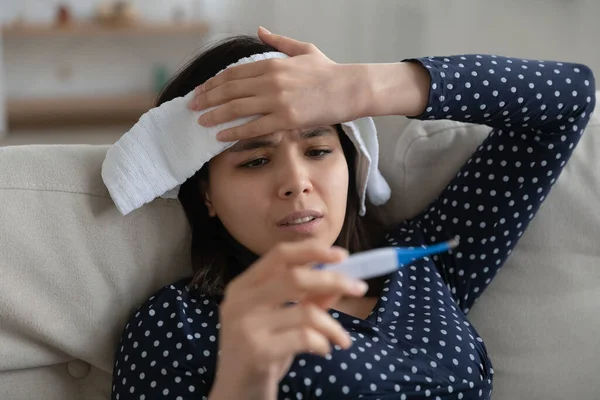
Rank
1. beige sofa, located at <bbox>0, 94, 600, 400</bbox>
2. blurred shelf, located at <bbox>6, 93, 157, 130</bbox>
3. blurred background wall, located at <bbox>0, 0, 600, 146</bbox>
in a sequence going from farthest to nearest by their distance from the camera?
1. blurred shelf, located at <bbox>6, 93, 157, 130</bbox>
2. blurred background wall, located at <bbox>0, 0, 600, 146</bbox>
3. beige sofa, located at <bbox>0, 94, 600, 400</bbox>

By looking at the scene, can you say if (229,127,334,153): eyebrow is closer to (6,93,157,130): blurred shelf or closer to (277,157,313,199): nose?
(277,157,313,199): nose

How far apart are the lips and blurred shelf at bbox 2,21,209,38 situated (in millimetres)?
2865

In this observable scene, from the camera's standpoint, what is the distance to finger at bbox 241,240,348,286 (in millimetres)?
679

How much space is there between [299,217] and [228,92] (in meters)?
0.20

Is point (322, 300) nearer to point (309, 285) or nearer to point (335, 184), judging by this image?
point (309, 285)

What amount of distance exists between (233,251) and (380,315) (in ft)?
0.88

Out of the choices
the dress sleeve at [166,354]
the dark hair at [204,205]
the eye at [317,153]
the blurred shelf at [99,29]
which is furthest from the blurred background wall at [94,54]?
the dress sleeve at [166,354]

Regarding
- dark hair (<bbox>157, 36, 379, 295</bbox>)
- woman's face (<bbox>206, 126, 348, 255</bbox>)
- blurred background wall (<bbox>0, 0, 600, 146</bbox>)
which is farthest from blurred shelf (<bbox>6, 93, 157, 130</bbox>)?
woman's face (<bbox>206, 126, 348, 255</bbox>)

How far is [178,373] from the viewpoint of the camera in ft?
3.47

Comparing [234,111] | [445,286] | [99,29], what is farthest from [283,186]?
[99,29]

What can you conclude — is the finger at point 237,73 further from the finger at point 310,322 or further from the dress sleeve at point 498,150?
the finger at point 310,322

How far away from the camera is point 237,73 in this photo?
1113 millimetres

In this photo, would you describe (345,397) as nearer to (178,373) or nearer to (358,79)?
(178,373)

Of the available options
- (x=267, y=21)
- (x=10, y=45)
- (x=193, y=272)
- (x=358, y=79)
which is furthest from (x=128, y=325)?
(x=10, y=45)
